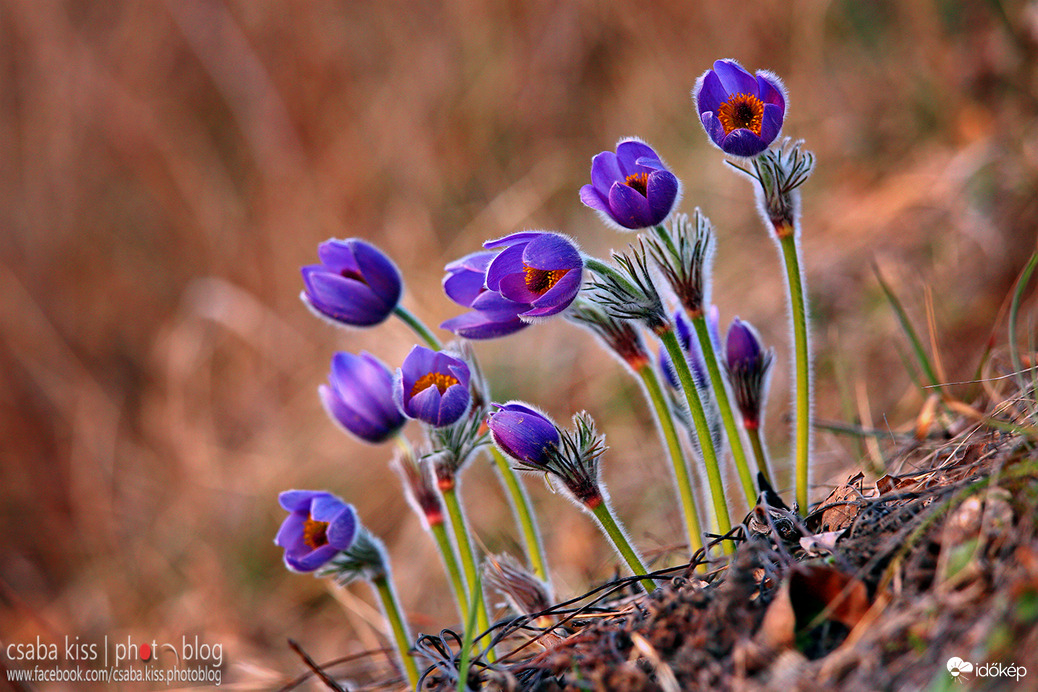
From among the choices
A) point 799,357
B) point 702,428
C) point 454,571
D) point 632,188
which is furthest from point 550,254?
point 454,571

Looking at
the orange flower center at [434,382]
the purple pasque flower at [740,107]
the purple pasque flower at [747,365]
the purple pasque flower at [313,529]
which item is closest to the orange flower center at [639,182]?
the purple pasque flower at [740,107]

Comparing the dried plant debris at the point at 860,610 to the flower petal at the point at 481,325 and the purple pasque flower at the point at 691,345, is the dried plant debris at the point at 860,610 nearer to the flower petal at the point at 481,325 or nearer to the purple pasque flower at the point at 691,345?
the purple pasque flower at the point at 691,345

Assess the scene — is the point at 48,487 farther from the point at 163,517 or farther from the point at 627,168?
the point at 627,168

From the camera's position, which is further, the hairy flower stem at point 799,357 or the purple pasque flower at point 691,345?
the purple pasque flower at point 691,345

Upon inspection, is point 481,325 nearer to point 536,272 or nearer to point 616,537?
point 536,272

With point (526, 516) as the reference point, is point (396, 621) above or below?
below
